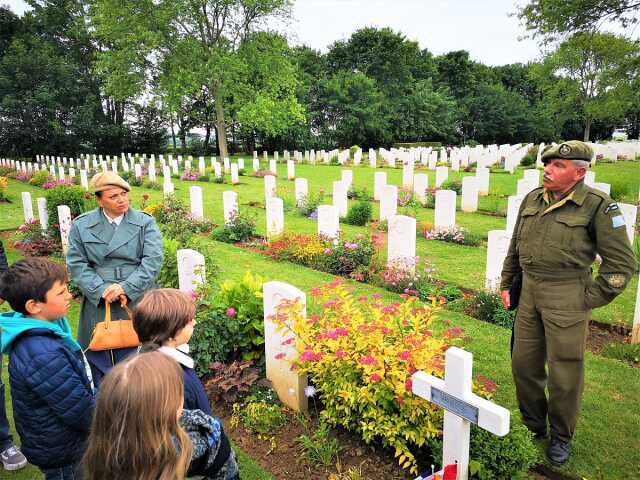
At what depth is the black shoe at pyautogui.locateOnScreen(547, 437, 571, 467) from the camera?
3029 mm

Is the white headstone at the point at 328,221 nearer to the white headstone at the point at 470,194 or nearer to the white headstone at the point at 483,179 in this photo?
the white headstone at the point at 470,194

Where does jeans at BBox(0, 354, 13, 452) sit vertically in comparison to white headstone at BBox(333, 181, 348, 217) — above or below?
below

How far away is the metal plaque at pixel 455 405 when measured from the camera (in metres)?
2.23

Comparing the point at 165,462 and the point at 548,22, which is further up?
the point at 548,22

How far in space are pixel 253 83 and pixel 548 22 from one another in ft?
64.4

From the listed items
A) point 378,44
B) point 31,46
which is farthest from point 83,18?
point 378,44

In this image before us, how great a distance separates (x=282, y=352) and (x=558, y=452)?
2.04 metres

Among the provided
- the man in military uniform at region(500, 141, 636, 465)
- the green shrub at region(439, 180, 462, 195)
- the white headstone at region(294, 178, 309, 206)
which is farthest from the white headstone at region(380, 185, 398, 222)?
the man in military uniform at region(500, 141, 636, 465)

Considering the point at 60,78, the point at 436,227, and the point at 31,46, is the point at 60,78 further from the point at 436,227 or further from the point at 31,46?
the point at 436,227

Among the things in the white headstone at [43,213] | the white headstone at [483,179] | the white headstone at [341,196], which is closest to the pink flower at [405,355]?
the white headstone at [341,196]

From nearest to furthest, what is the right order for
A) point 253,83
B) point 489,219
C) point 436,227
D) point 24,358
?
point 24,358 < point 436,227 < point 489,219 < point 253,83

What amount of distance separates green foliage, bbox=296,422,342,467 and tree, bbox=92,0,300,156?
2527cm

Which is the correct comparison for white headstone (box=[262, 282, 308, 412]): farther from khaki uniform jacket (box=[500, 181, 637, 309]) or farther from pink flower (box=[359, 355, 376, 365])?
khaki uniform jacket (box=[500, 181, 637, 309])

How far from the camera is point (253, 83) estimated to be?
29250 millimetres
